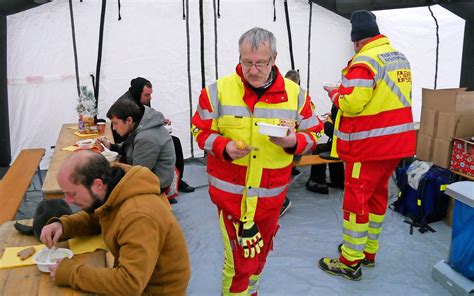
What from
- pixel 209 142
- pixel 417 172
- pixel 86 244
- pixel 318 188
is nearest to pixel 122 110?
pixel 209 142

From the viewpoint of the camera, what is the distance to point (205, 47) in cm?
554

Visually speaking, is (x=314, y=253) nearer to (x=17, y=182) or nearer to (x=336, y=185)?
(x=336, y=185)

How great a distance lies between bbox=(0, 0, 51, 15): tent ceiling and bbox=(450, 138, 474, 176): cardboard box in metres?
4.64

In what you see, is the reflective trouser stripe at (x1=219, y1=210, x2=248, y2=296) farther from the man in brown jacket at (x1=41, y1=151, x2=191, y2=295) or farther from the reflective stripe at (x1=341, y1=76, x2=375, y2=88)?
the reflective stripe at (x1=341, y1=76, x2=375, y2=88)

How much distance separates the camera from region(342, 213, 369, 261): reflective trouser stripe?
3.01 m

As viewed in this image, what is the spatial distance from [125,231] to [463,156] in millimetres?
3482

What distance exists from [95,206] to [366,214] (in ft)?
6.61

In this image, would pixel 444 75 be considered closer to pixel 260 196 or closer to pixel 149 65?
pixel 149 65

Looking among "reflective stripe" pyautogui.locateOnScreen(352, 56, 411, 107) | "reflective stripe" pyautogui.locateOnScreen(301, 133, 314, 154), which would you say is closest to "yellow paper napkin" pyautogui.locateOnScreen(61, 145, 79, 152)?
"reflective stripe" pyautogui.locateOnScreen(301, 133, 314, 154)

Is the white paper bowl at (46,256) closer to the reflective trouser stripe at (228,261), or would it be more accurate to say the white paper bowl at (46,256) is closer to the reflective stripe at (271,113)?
the reflective trouser stripe at (228,261)

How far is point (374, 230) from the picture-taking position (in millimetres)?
3184

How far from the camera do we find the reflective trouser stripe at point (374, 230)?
10.3 feet

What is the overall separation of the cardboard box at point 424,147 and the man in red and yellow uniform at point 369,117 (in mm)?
1588

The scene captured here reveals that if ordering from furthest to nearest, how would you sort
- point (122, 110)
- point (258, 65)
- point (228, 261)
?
point (122, 110)
point (228, 261)
point (258, 65)
